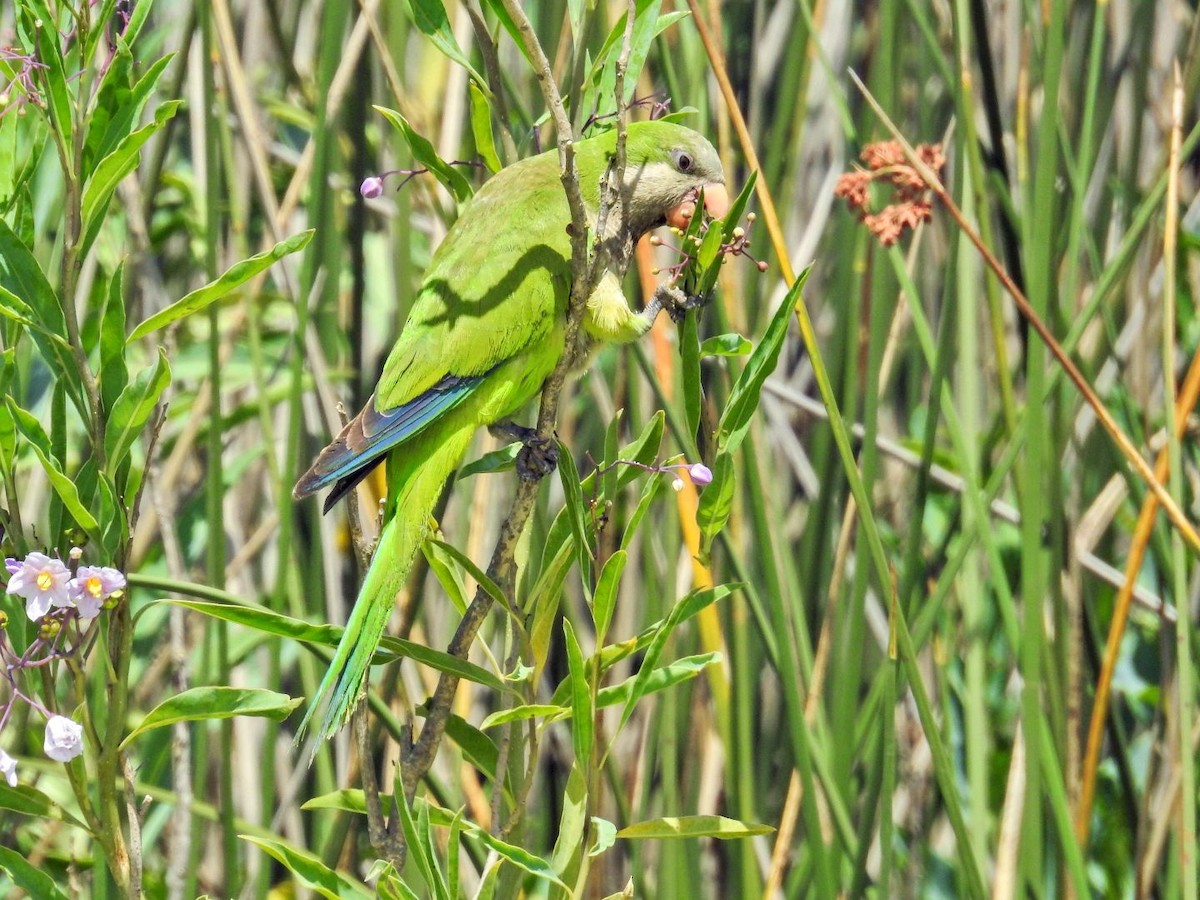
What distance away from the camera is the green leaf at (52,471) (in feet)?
2.56

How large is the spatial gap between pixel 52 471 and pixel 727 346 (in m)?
0.45

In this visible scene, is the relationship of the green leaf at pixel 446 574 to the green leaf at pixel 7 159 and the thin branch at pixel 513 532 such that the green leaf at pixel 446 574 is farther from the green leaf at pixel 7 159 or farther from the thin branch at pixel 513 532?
the green leaf at pixel 7 159

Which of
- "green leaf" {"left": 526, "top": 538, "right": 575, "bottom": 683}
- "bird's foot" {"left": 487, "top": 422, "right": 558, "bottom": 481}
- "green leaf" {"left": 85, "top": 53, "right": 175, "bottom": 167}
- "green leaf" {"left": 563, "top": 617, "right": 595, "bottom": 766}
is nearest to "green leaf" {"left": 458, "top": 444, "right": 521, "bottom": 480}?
"bird's foot" {"left": 487, "top": 422, "right": 558, "bottom": 481}

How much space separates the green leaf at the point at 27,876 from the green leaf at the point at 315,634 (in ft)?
0.61

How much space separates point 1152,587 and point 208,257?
1631 millimetres

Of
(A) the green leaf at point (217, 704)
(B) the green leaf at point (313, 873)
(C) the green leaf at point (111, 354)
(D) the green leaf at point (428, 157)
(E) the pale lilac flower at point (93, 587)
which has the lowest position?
(B) the green leaf at point (313, 873)

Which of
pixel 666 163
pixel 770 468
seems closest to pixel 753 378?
pixel 666 163

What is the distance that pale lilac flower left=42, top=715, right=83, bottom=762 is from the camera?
2.47 feet

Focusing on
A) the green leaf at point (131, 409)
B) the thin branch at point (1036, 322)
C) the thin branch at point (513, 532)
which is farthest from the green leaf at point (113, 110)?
the thin branch at point (1036, 322)

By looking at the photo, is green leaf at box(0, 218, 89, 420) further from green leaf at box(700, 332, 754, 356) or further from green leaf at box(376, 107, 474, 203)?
green leaf at box(700, 332, 754, 356)

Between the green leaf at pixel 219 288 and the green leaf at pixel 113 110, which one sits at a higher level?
the green leaf at pixel 113 110

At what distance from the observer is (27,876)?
0.83m

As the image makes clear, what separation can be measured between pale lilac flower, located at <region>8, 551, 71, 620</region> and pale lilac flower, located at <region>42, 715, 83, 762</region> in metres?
0.06

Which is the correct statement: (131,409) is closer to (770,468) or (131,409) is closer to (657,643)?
(657,643)
